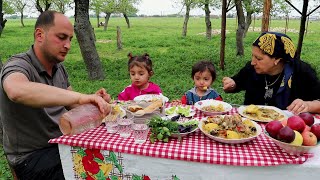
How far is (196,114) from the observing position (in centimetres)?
294

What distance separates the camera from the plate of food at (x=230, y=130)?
2195mm

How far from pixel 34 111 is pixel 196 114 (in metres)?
1.52

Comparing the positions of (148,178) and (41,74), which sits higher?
(41,74)

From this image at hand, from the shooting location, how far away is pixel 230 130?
7.45 feet

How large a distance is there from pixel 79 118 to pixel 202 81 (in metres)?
2.01

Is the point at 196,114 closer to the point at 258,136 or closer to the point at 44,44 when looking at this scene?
the point at 258,136

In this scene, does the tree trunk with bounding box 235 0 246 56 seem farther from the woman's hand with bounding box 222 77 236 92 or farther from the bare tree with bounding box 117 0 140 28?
the bare tree with bounding box 117 0 140 28

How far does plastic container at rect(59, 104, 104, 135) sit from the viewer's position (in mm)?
2088

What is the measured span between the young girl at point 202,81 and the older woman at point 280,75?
542 mm

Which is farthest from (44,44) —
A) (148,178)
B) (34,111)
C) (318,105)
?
(318,105)

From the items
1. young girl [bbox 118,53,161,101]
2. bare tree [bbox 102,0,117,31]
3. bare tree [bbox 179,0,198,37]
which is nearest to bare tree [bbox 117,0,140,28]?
bare tree [bbox 102,0,117,31]

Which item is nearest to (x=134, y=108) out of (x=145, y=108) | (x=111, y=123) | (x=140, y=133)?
(x=145, y=108)

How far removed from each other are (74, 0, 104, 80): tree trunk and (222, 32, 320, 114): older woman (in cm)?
618

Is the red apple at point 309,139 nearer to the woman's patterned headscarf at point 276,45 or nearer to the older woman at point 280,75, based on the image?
the older woman at point 280,75
